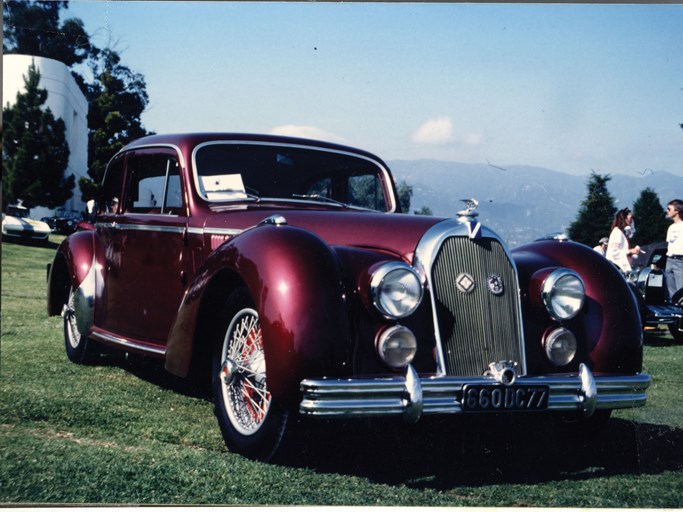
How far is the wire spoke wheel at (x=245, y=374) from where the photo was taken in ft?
11.1

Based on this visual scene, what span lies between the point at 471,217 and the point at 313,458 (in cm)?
133

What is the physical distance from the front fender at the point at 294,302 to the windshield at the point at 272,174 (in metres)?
1.19

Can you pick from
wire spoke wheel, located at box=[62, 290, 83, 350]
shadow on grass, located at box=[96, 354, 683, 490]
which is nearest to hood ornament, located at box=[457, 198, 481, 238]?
shadow on grass, located at box=[96, 354, 683, 490]

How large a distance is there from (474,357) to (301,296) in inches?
34.4

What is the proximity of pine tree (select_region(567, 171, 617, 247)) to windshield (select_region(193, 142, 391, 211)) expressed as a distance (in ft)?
6.78

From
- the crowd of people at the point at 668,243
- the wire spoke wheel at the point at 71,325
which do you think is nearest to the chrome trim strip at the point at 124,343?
the wire spoke wheel at the point at 71,325

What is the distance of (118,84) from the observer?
17.0ft

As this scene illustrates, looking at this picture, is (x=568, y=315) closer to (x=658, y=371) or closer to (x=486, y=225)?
(x=486, y=225)

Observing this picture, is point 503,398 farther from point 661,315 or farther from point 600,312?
point 661,315

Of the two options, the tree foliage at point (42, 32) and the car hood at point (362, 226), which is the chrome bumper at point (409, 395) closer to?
the car hood at point (362, 226)

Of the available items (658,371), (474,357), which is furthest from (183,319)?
(658,371)

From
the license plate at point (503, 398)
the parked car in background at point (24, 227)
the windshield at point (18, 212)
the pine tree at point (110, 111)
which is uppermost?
the pine tree at point (110, 111)

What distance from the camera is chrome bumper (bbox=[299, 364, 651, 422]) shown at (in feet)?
9.75

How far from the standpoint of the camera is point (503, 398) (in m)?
3.24
